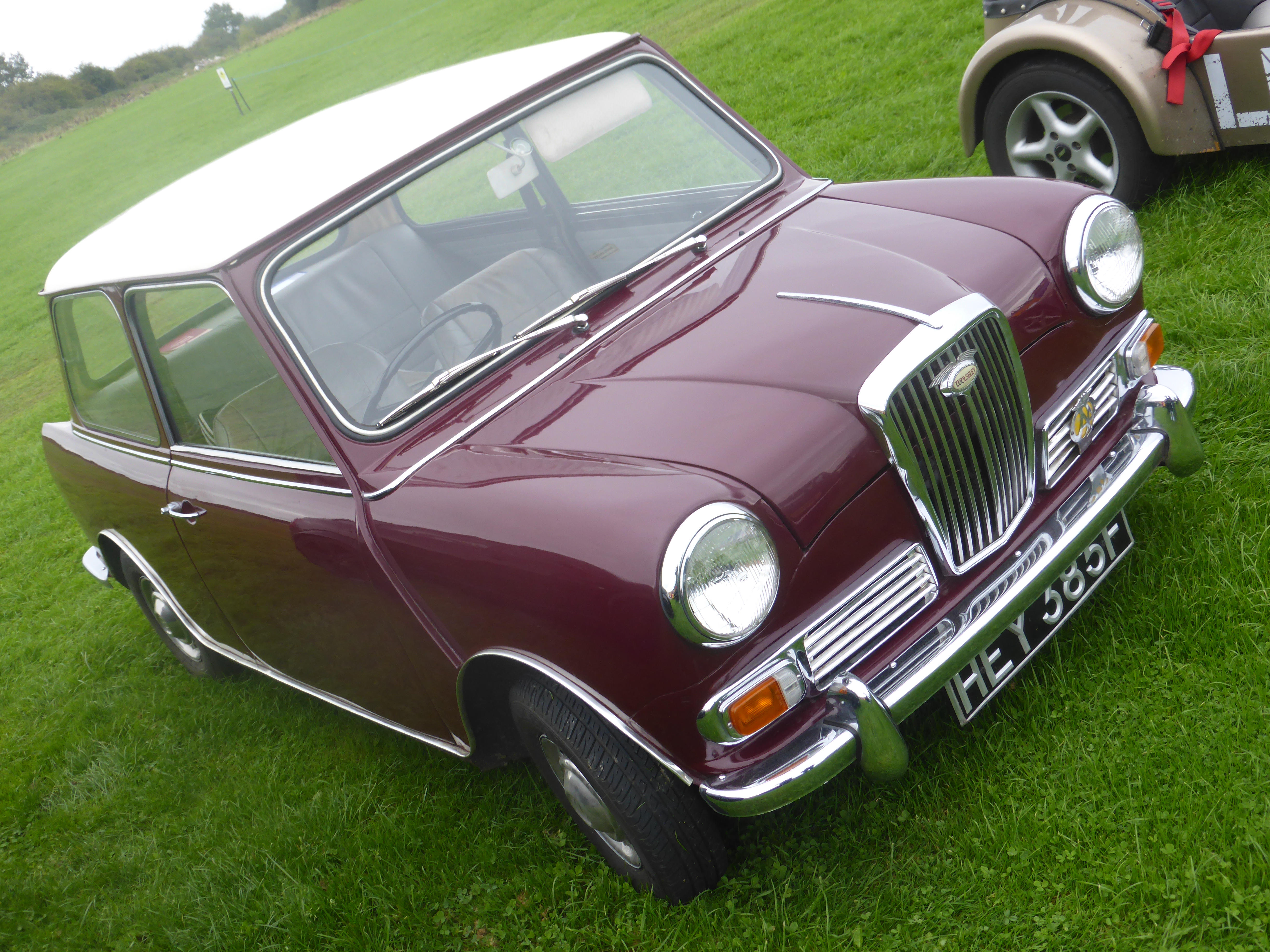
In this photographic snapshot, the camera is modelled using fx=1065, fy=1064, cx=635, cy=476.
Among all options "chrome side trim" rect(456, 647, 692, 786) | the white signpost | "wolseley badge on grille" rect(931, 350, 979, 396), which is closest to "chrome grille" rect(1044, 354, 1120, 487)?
"wolseley badge on grille" rect(931, 350, 979, 396)

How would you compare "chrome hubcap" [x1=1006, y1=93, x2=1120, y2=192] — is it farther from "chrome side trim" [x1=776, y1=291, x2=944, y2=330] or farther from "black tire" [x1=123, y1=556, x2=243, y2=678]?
"black tire" [x1=123, y1=556, x2=243, y2=678]

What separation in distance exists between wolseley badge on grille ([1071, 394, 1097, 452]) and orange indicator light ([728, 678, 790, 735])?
42.4 inches

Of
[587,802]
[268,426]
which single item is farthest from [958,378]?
[268,426]

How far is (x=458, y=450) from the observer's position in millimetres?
2557

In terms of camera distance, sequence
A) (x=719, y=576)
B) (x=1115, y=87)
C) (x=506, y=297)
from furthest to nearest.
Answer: (x=1115, y=87), (x=506, y=297), (x=719, y=576)

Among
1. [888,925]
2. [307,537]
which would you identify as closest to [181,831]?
[307,537]

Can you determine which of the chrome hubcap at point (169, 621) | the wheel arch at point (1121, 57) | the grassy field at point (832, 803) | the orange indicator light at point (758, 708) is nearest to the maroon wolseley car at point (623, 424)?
the orange indicator light at point (758, 708)

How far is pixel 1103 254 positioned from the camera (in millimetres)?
2736

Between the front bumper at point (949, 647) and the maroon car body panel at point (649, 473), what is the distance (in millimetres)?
40

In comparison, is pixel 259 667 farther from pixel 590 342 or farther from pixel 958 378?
pixel 958 378

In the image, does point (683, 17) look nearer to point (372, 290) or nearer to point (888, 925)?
point (372, 290)

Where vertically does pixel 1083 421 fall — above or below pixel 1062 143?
below

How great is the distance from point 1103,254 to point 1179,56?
1.88 meters

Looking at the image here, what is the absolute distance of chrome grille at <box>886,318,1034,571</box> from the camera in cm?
226
